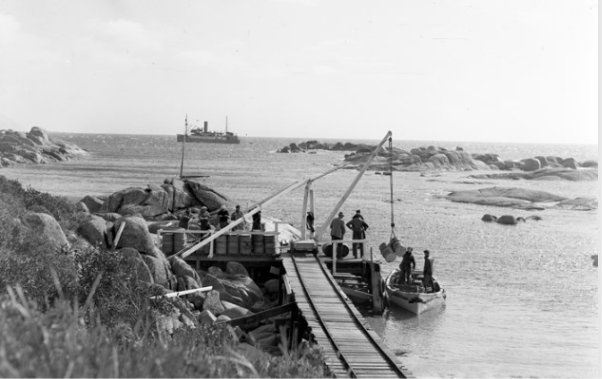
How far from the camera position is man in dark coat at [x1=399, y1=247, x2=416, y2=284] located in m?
24.4

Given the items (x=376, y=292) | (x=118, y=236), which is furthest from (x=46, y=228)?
(x=376, y=292)

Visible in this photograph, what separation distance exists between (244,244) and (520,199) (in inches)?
1739

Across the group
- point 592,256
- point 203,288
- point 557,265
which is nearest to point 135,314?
point 203,288

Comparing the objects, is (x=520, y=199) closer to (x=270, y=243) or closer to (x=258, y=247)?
(x=270, y=243)

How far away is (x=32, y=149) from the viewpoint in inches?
4594

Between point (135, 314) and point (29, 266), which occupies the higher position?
point (29, 266)

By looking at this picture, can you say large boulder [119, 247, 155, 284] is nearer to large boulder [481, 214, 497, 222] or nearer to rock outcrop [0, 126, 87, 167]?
large boulder [481, 214, 497, 222]

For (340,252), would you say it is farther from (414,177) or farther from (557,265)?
(414,177)

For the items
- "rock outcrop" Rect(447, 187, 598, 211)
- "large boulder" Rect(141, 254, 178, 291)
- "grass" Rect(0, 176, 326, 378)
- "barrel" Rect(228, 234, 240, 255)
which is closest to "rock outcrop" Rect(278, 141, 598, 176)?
"rock outcrop" Rect(447, 187, 598, 211)

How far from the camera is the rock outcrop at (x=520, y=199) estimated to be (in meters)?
59.7

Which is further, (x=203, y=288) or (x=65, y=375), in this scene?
(x=203, y=288)

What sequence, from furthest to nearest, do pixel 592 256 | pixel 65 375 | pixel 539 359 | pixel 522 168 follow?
pixel 522 168 < pixel 592 256 < pixel 539 359 < pixel 65 375

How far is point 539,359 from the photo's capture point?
19.5 metres

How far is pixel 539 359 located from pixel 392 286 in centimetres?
649
